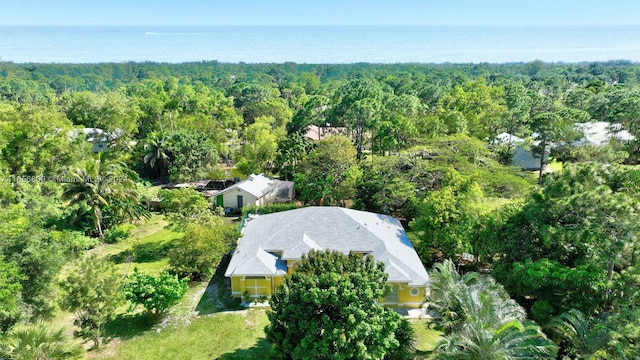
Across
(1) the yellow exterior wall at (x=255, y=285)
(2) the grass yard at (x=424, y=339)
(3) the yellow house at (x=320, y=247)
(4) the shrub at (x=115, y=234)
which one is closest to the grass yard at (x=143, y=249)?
(4) the shrub at (x=115, y=234)

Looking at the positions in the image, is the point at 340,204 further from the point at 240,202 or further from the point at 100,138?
the point at 100,138

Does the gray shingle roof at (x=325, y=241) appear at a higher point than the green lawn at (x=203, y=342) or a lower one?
higher

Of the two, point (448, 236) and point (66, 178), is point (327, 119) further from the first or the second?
point (448, 236)

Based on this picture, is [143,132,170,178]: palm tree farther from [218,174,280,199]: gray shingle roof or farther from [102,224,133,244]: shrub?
[102,224,133,244]: shrub

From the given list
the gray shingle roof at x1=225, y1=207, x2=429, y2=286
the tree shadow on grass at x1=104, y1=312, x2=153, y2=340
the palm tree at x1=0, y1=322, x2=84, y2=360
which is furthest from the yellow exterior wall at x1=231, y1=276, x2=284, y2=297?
the palm tree at x1=0, y1=322, x2=84, y2=360

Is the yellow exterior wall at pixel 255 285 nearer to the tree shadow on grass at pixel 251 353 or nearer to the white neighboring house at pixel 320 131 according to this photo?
the tree shadow on grass at pixel 251 353

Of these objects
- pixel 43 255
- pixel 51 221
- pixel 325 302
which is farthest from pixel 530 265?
pixel 51 221
